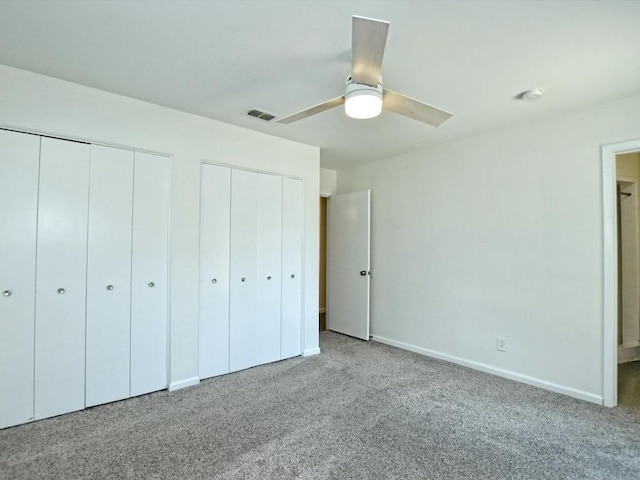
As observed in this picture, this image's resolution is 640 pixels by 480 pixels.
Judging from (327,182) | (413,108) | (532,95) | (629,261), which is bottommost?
(629,261)

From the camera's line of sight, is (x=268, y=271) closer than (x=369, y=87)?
No

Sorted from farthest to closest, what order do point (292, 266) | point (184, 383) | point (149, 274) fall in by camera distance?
point (292, 266), point (184, 383), point (149, 274)

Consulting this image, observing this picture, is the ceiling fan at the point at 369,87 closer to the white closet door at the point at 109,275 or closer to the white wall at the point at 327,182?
the white closet door at the point at 109,275

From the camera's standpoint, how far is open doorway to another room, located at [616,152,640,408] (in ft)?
12.1

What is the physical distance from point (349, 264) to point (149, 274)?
8.72 feet

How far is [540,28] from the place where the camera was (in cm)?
180

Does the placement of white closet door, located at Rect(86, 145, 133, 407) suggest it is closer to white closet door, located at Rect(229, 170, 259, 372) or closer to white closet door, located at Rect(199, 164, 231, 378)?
white closet door, located at Rect(199, 164, 231, 378)

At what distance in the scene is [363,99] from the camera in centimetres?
185

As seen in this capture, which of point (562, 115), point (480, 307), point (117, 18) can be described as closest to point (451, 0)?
point (117, 18)

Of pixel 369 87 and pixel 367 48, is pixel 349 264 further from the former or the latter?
pixel 367 48

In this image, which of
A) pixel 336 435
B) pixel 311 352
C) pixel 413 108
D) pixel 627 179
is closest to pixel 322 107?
pixel 413 108

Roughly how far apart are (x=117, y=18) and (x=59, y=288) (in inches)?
75.4

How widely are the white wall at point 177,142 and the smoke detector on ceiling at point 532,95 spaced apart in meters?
2.21

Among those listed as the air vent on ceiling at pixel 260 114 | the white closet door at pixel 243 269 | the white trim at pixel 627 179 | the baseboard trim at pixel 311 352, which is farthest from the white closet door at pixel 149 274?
the white trim at pixel 627 179
